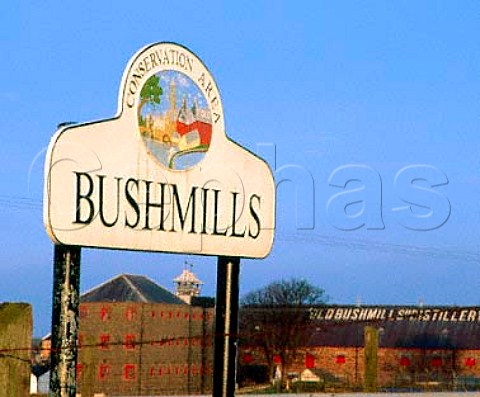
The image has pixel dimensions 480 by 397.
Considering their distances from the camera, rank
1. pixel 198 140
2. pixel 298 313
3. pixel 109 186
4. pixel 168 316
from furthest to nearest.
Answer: pixel 298 313, pixel 168 316, pixel 198 140, pixel 109 186

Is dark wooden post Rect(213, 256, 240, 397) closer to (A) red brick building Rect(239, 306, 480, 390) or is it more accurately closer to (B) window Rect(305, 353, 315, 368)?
(A) red brick building Rect(239, 306, 480, 390)

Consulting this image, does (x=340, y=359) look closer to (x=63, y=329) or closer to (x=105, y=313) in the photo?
(x=105, y=313)

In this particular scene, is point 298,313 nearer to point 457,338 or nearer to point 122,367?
point 457,338

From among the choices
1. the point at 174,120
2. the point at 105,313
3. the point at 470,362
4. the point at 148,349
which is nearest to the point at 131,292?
the point at 148,349

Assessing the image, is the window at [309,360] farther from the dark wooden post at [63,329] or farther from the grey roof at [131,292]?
the dark wooden post at [63,329]

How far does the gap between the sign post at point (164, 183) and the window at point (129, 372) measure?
4370cm

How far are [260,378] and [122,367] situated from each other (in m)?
16.6

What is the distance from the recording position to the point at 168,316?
55.8 meters

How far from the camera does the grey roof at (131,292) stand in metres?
63.4

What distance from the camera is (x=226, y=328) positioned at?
9148mm

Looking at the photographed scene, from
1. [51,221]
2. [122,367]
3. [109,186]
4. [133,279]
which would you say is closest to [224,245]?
[109,186]

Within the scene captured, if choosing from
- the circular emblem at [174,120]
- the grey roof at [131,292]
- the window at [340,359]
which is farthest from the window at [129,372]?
the circular emblem at [174,120]

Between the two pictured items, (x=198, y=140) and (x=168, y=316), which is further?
(x=168, y=316)

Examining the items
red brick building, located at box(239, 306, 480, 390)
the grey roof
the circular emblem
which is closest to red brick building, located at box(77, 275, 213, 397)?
the grey roof
